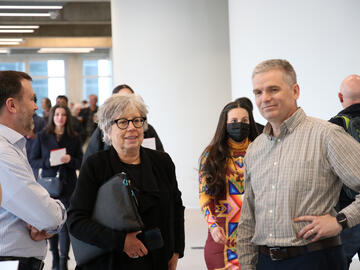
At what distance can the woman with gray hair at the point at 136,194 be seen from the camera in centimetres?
271

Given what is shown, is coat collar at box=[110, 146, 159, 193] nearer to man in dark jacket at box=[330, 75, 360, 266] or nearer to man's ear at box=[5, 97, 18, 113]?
man's ear at box=[5, 97, 18, 113]

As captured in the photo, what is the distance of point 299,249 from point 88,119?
13734 mm

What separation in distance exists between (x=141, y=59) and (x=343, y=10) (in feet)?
15.2

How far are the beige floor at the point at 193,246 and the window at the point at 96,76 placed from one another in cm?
1810

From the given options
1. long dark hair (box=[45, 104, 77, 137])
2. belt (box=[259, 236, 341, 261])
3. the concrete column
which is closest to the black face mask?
belt (box=[259, 236, 341, 261])

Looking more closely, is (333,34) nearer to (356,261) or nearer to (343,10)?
(343,10)

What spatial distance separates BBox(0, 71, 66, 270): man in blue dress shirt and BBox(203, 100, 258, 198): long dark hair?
4.32 feet

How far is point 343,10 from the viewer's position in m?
6.21

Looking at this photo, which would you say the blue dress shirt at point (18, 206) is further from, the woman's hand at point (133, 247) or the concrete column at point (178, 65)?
the concrete column at point (178, 65)

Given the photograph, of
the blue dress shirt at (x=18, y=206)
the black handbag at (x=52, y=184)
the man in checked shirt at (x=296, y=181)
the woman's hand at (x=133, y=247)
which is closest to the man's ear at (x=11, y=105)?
the blue dress shirt at (x=18, y=206)

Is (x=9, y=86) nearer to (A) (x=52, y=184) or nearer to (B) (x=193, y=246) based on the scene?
(A) (x=52, y=184)

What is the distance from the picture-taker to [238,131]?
3926mm

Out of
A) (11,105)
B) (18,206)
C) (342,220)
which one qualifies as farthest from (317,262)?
(11,105)

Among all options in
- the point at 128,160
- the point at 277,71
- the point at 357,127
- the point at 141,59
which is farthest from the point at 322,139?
the point at 141,59
